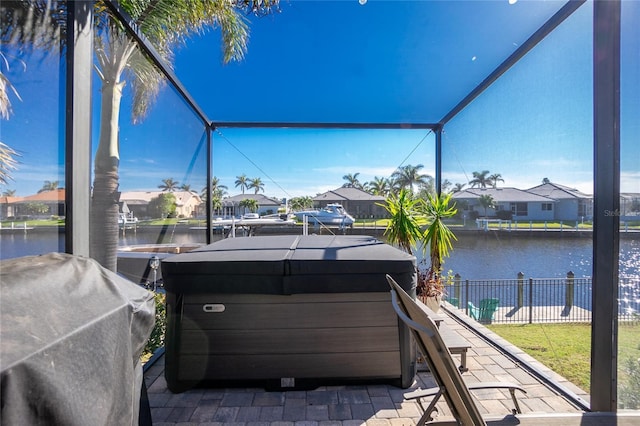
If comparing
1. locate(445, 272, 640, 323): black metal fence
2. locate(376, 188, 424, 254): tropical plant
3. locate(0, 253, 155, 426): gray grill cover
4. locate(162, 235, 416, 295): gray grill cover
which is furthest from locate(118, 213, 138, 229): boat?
locate(445, 272, 640, 323): black metal fence

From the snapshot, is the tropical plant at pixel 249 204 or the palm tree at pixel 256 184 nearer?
the palm tree at pixel 256 184

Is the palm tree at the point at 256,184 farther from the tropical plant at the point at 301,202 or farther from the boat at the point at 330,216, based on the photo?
the boat at the point at 330,216

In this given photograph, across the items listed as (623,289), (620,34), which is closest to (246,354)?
(623,289)

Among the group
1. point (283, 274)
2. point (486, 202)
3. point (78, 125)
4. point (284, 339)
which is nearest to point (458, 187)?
point (486, 202)

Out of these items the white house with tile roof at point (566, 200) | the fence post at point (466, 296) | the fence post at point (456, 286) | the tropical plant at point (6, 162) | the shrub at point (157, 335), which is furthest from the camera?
the fence post at point (456, 286)

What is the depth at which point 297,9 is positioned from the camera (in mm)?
2533

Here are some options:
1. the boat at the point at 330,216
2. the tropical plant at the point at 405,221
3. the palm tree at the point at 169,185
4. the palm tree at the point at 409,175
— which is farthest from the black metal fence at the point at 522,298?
the palm tree at the point at 169,185

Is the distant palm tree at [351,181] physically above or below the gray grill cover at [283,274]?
above

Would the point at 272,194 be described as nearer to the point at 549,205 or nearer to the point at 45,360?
the point at 549,205

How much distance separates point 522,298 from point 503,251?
2.88 feet

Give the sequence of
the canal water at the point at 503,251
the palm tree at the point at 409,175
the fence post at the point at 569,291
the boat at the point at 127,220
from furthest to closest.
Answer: the palm tree at the point at 409,175 → the fence post at the point at 569,291 → the boat at the point at 127,220 → the canal water at the point at 503,251

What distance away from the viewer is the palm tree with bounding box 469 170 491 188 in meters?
3.69

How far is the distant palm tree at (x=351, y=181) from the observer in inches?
206

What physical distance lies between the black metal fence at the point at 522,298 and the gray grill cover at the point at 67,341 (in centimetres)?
329
